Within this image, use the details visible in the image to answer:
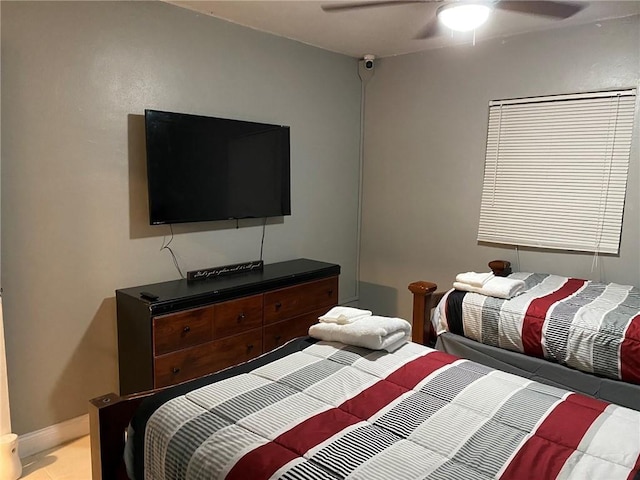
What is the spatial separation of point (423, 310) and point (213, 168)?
5.33 feet

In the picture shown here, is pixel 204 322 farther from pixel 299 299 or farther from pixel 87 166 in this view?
pixel 87 166

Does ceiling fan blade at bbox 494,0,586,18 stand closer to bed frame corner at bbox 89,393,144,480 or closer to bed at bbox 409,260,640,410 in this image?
bed at bbox 409,260,640,410

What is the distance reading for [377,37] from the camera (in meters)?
3.66

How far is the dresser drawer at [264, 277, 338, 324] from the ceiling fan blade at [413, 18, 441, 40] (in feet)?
6.37

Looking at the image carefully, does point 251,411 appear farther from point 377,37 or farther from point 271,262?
point 377,37

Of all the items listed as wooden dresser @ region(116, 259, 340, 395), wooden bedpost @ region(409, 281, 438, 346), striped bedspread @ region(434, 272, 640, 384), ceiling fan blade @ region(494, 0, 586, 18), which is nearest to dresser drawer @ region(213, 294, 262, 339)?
wooden dresser @ region(116, 259, 340, 395)

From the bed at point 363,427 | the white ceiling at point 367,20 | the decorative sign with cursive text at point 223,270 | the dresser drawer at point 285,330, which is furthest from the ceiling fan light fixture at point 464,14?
the dresser drawer at point 285,330

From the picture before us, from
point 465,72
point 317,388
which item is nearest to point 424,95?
point 465,72

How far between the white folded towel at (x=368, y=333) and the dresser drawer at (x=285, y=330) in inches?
41.7

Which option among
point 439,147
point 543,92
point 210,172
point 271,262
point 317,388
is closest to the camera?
point 317,388

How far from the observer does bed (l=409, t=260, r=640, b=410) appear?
91.5 inches

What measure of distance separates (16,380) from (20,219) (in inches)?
33.6

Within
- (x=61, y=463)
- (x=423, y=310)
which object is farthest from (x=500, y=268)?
(x=61, y=463)

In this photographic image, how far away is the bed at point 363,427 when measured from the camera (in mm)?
1237
